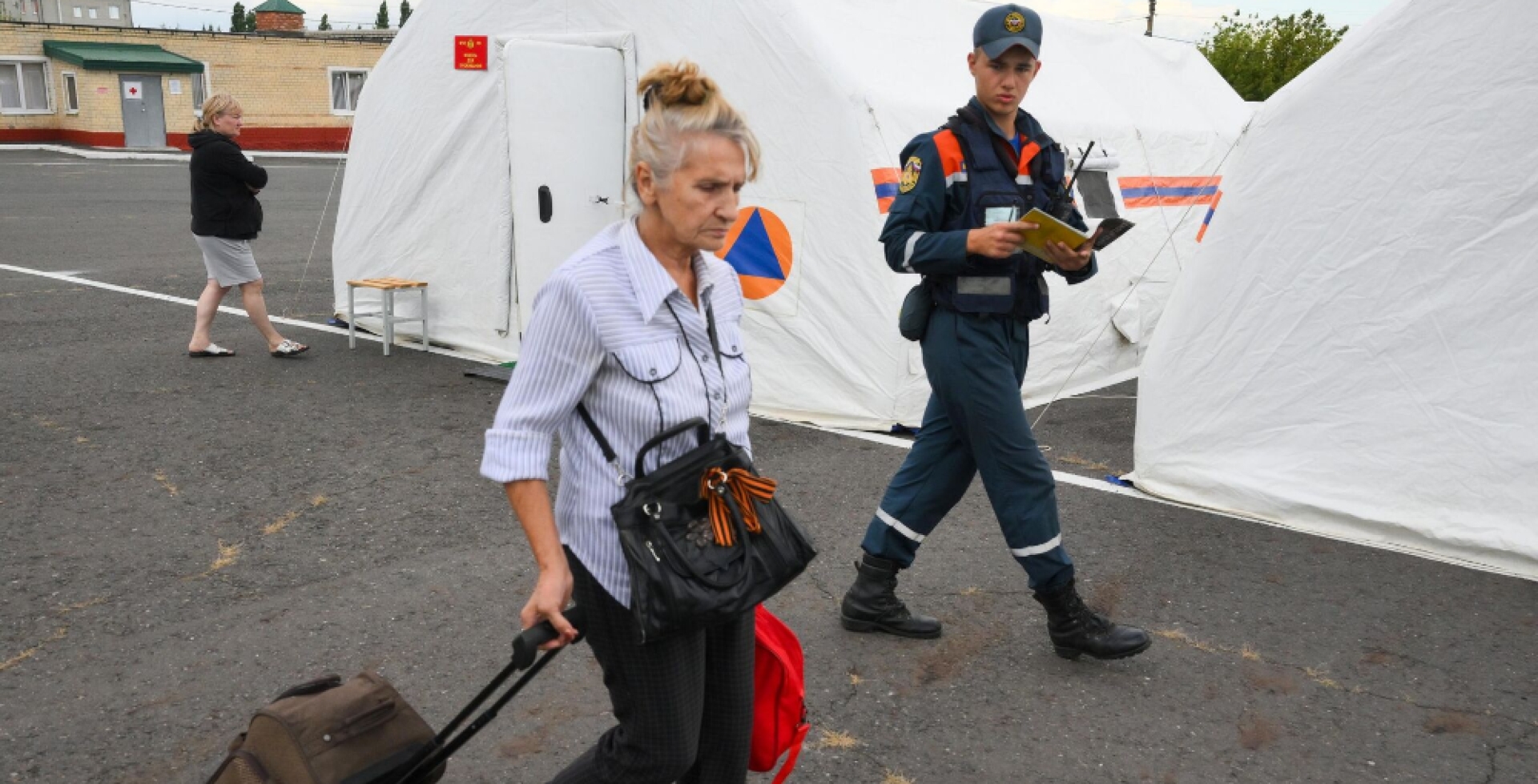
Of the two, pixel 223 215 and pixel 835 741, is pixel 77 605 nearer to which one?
pixel 835 741

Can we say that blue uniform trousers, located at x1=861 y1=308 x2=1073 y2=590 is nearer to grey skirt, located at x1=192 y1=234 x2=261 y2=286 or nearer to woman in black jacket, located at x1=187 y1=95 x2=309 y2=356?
woman in black jacket, located at x1=187 y1=95 x2=309 y2=356

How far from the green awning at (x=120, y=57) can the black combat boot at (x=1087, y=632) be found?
138 ft

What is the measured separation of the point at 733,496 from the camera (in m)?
2.26

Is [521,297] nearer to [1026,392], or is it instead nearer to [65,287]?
[1026,392]

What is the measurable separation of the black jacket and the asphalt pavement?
155 centimetres

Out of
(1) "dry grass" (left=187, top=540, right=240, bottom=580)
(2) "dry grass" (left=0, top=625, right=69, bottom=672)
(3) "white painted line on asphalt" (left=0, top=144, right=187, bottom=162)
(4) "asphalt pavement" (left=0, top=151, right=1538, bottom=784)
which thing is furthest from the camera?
(3) "white painted line on asphalt" (left=0, top=144, right=187, bottom=162)

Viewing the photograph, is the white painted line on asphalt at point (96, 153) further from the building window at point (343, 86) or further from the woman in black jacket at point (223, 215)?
the woman in black jacket at point (223, 215)

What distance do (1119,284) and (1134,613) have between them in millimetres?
4249

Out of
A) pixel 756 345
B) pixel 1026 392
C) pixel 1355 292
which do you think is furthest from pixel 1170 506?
pixel 756 345

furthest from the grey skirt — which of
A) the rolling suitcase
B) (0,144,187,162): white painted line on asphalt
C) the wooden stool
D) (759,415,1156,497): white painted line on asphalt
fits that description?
(0,144,187,162): white painted line on asphalt

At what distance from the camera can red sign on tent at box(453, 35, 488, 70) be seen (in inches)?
327

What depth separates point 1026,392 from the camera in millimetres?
7691

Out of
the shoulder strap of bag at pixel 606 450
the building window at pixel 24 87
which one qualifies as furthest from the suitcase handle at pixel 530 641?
the building window at pixel 24 87

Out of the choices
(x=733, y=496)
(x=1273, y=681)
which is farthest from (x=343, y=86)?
(x=733, y=496)
